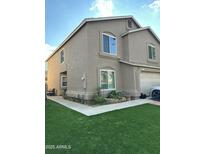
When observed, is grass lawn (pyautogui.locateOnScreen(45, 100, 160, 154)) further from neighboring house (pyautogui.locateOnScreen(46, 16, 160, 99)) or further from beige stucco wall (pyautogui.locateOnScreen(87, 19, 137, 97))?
beige stucco wall (pyautogui.locateOnScreen(87, 19, 137, 97))

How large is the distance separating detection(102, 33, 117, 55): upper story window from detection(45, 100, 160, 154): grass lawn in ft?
3.32

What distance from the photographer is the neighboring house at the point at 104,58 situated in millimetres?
2039

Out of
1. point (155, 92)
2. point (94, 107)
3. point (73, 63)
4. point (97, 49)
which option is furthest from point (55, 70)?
point (155, 92)

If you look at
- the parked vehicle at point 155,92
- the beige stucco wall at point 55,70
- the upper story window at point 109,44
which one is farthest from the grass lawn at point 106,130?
the upper story window at point 109,44

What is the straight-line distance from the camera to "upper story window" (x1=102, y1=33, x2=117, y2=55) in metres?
2.11

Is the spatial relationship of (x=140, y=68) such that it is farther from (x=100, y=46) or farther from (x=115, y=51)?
(x=100, y=46)

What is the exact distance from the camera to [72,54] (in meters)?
2.23

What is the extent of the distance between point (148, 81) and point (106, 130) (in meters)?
1.16

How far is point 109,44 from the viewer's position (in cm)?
215

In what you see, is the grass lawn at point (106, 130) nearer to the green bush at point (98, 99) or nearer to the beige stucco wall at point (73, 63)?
the green bush at point (98, 99)

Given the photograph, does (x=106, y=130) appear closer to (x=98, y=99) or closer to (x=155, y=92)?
(x=98, y=99)
